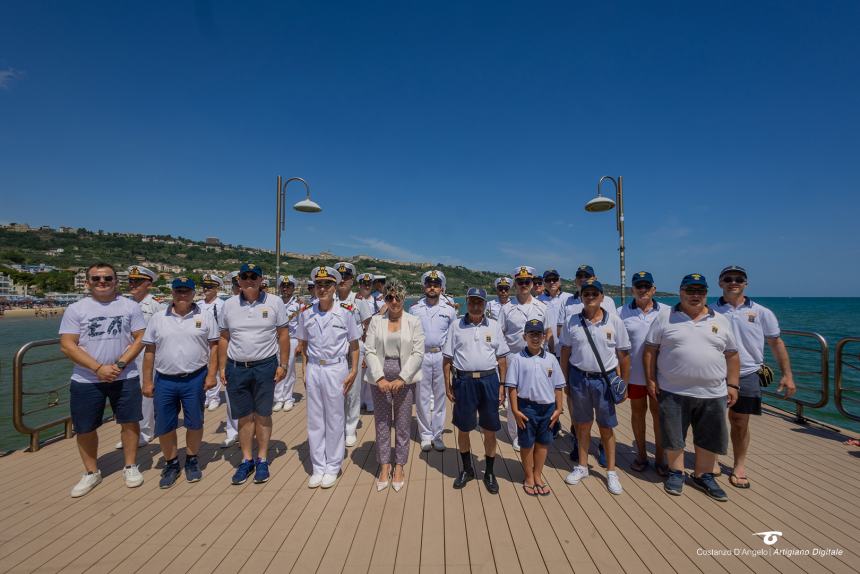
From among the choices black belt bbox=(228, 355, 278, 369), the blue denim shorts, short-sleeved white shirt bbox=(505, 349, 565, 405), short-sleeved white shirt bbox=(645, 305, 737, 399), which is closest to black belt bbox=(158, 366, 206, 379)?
black belt bbox=(228, 355, 278, 369)

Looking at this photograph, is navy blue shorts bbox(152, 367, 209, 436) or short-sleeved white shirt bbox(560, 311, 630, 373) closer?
short-sleeved white shirt bbox(560, 311, 630, 373)

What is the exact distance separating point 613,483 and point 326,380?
298 cm

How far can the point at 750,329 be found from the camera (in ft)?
11.2

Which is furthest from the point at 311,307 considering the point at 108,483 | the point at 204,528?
the point at 108,483

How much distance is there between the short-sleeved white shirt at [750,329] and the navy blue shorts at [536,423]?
203cm

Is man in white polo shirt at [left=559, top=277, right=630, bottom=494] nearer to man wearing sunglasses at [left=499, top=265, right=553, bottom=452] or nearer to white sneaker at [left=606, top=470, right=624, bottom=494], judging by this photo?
white sneaker at [left=606, top=470, right=624, bottom=494]

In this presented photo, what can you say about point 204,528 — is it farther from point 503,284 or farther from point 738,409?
point 738,409

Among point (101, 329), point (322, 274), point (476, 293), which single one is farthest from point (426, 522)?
point (101, 329)

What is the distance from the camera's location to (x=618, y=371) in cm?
352

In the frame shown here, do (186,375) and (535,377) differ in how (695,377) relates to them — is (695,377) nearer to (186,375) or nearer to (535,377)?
(535,377)

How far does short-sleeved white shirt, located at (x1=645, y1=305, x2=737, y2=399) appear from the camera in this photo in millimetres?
3104

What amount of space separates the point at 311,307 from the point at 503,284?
3.11 metres

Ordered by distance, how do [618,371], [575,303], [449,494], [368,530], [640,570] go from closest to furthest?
[640,570]
[368,530]
[449,494]
[618,371]
[575,303]

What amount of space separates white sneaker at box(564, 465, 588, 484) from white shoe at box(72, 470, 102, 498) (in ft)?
15.6
